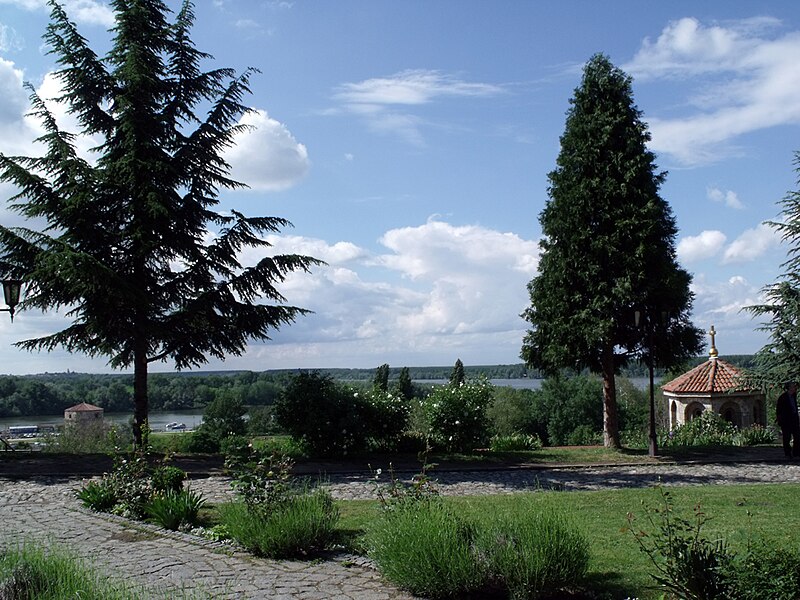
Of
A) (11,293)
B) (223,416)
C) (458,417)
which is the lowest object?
(223,416)

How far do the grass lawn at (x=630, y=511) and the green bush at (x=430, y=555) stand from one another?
0.65 meters

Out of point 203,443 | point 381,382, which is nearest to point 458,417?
point 381,382

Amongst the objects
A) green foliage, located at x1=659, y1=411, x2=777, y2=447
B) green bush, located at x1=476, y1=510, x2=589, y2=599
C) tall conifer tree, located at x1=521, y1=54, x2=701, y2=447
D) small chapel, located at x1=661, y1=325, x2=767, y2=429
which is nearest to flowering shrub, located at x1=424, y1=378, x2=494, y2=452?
tall conifer tree, located at x1=521, y1=54, x2=701, y2=447

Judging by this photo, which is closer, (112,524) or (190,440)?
(112,524)

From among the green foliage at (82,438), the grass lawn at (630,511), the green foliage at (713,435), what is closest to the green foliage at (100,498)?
the grass lawn at (630,511)

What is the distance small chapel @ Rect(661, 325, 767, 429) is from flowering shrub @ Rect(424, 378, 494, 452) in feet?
46.5

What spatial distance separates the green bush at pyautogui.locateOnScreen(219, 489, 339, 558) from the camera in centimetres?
666

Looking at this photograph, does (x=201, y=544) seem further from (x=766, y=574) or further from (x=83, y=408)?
(x=83, y=408)

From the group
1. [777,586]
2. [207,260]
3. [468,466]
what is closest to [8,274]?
[207,260]

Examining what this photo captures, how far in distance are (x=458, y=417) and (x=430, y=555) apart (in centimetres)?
1142

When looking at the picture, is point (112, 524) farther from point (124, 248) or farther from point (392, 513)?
point (124, 248)

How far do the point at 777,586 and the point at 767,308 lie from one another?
36.0ft

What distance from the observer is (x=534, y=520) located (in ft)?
18.0

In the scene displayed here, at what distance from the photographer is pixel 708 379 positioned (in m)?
29.6
